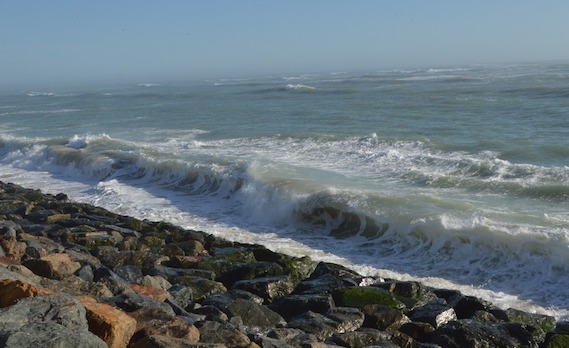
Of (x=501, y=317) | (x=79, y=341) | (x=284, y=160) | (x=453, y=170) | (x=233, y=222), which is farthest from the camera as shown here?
(x=284, y=160)

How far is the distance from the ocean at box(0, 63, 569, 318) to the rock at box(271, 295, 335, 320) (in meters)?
2.43

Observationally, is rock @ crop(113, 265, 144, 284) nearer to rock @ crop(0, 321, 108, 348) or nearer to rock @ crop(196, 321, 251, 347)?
rock @ crop(196, 321, 251, 347)

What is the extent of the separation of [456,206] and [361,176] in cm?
360

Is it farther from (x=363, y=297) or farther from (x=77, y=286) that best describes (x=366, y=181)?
(x=77, y=286)

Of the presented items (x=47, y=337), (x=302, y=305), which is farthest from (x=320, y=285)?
(x=47, y=337)

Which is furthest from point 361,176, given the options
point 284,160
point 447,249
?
point 447,249

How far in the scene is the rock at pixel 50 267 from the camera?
5.87 meters

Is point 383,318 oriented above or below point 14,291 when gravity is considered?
below

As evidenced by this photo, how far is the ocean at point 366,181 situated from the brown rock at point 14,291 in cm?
515

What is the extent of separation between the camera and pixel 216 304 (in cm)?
602

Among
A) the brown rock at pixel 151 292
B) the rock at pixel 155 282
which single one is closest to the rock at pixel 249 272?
the rock at pixel 155 282

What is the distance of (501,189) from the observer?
12383 mm

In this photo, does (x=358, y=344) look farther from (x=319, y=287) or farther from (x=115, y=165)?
(x=115, y=165)

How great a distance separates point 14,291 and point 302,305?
8.97ft
